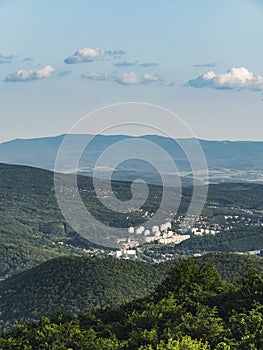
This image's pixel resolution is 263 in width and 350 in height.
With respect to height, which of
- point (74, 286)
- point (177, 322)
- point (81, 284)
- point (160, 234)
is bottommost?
point (160, 234)

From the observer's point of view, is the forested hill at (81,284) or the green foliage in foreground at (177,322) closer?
the green foliage in foreground at (177,322)

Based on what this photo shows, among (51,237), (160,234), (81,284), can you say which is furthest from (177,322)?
(51,237)

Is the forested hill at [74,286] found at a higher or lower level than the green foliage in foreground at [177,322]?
lower

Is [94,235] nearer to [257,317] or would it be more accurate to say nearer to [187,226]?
[187,226]

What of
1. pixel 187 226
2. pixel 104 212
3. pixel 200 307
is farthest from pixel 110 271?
pixel 104 212

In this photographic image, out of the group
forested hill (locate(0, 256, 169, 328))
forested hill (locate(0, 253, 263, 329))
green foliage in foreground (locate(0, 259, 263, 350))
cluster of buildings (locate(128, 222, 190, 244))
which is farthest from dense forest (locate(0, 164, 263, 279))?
green foliage in foreground (locate(0, 259, 263, 350))

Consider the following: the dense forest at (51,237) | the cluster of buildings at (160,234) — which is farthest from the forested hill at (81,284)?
the cluster of buildings at (160,234)

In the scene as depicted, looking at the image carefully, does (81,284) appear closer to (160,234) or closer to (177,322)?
(177,322)

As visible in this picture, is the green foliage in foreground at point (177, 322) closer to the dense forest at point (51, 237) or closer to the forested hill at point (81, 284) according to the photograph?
the forested hill at point (81, 284)

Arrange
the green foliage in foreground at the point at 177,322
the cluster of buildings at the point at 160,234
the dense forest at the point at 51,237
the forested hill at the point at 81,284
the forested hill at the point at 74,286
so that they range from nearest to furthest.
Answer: the green foliage in foreground at the point at 177,322 < the forested hill at the point at 74,286 < the forested hill at the point at 81,284 < the dense forest at the point at 51,237 < the cluster of buildings at the point at 160,234
